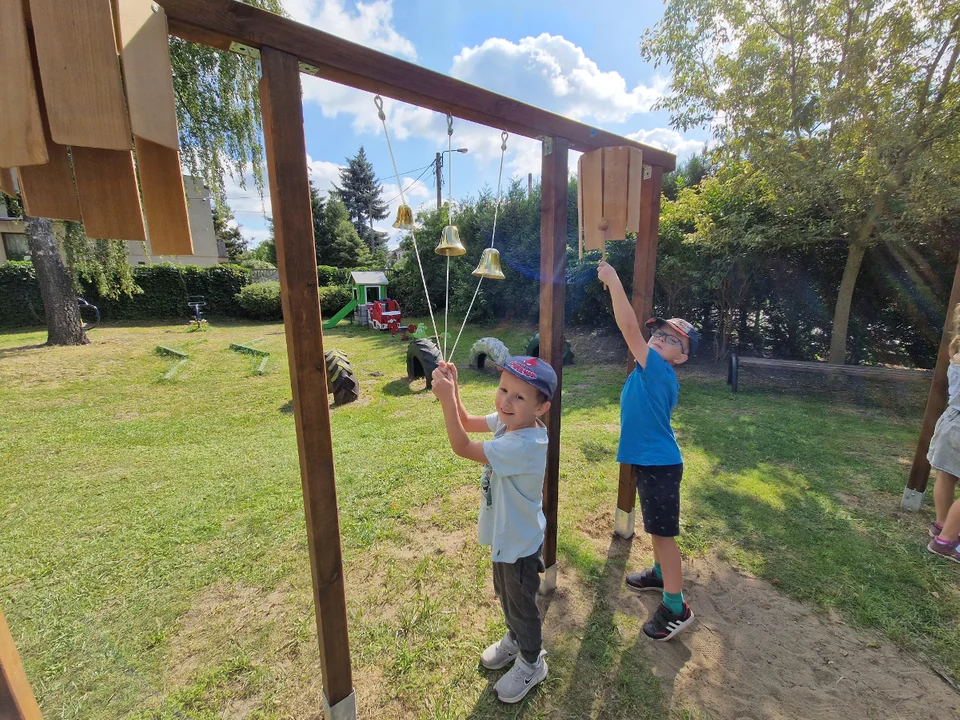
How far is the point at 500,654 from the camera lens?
79.4 inches

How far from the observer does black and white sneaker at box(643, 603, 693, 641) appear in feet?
7.06

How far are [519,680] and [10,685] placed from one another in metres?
1.68

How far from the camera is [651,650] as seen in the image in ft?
6.89

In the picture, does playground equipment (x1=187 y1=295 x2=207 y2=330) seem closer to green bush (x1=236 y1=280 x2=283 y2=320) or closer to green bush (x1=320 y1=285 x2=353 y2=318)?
green bush (x1=236 y1=280 x2=283 y2=320)

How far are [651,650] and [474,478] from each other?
2003mm

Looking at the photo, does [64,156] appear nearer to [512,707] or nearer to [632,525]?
[512,707]

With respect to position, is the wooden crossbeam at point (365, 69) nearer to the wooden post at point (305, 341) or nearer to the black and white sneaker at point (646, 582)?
the wooden post at point (305, 341)

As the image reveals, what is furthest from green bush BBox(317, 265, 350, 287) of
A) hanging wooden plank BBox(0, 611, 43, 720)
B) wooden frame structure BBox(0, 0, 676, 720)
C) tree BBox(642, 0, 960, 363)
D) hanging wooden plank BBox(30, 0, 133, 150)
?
hanging wooden plank BBox(0, 611, 43, 720)

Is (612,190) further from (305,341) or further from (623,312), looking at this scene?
(305,341)

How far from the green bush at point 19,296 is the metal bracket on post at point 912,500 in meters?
21.8

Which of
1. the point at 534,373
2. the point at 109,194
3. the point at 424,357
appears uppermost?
the point at 109,194

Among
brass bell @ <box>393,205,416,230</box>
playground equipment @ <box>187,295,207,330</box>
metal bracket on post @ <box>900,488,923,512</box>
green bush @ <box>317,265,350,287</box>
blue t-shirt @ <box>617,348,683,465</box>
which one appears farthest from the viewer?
green bush @ <box>317,265,350,287</box>

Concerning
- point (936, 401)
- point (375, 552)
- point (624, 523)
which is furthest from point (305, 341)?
point (936, 401)

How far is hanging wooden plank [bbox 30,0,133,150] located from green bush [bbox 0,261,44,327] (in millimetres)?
19572
